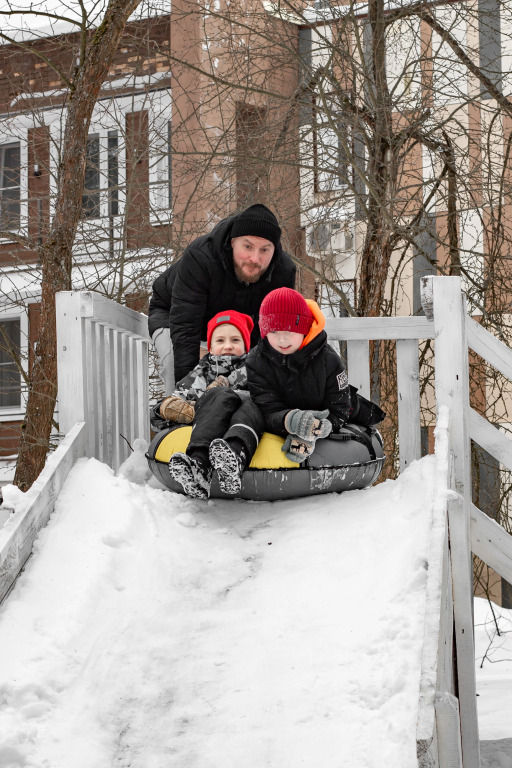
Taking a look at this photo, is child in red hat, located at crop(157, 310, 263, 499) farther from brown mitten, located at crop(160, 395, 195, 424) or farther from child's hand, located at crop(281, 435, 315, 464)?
child's hand, located at crop(281, 435, 315, 464)

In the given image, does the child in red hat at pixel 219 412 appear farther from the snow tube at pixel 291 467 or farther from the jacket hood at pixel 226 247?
the jacket hood at pixel 226 247

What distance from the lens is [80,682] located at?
2.37 meters

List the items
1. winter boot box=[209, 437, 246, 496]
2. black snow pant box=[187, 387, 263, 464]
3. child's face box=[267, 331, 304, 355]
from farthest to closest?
1. child's face box=[267, 331, 304, 355]
2. black snow pant box=[187, 387, 263, 464]
3. winter boot box=[209, 437, 246, 496]

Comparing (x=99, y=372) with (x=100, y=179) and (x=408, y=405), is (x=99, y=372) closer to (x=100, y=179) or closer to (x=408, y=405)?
(x=408, y=405)

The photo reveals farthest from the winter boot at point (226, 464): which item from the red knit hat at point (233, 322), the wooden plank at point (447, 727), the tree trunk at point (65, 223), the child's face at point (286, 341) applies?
the tree trunk at point (65, 223)

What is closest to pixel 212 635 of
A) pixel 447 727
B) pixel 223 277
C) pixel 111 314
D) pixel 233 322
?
pixel 447 727

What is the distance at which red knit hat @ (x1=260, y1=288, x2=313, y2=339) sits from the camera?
3.62m

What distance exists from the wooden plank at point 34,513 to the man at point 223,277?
82cm

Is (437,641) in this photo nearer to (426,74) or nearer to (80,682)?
(80,682)

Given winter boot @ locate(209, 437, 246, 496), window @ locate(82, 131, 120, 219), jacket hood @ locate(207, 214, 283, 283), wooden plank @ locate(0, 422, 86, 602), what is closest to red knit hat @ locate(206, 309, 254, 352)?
jacket hood @ locate(207, 214, 283, 283)

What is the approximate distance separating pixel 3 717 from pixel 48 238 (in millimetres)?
5342

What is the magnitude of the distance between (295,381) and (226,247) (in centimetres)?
81

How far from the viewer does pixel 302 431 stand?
363 cm

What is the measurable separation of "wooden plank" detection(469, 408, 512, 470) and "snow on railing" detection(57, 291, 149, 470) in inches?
66.0
